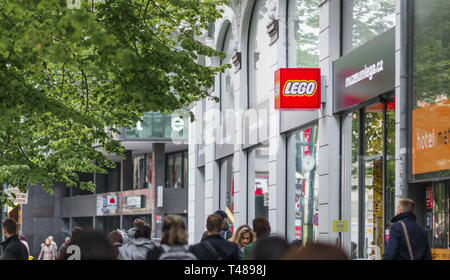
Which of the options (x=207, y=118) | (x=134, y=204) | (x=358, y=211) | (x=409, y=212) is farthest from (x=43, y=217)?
(x=409, y=212)

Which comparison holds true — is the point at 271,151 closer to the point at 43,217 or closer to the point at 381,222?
the point at 381,222

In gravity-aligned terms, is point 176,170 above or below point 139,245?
above

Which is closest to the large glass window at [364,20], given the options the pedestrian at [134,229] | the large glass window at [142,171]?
the pedestrian at [134,229]

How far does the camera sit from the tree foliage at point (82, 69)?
33.7ft

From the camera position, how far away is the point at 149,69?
13422 millimetres

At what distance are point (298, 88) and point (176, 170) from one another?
4263 cm

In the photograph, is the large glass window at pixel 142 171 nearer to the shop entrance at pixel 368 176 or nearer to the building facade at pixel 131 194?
the building facade at pixel 131 194

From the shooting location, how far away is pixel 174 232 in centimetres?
628

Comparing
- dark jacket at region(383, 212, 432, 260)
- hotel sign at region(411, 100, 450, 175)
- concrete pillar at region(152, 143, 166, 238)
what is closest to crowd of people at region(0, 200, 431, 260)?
dark jacket at region(383, 212, 432, 260)

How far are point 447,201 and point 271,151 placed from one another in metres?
9.95

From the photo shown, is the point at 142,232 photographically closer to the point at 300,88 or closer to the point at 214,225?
the point at 214,225

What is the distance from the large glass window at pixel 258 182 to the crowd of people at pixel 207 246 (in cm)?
1083

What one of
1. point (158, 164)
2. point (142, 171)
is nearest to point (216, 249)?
point (158, 164)

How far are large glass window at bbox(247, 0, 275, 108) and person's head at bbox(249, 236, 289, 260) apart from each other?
1483 centimetres
